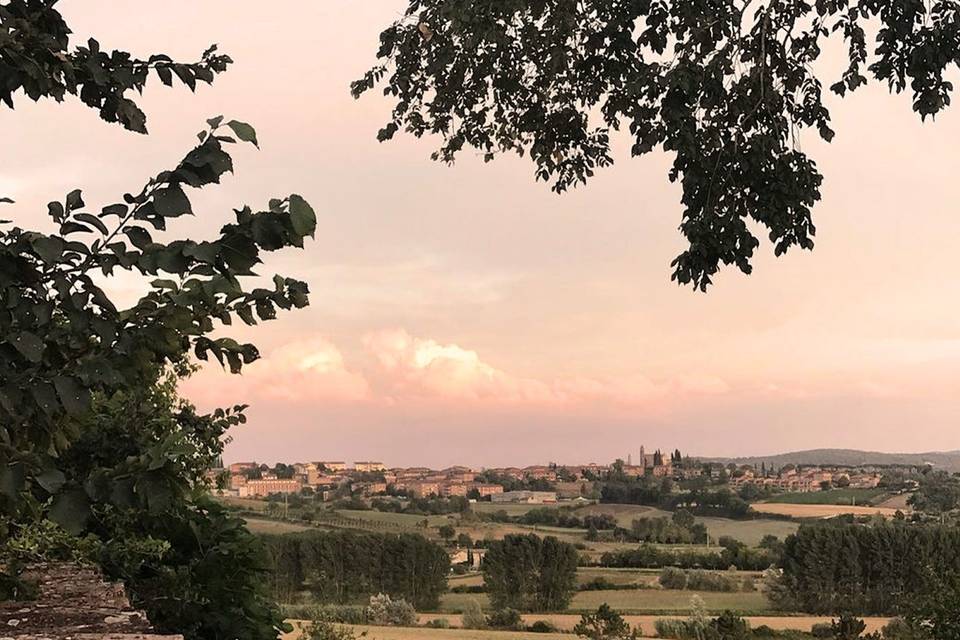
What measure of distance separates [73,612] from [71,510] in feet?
17.1

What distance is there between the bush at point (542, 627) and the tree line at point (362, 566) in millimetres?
16926

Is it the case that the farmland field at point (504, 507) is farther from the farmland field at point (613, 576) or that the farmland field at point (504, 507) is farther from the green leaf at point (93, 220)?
the green leaf at point (93, 220)

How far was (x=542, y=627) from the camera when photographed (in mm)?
55125

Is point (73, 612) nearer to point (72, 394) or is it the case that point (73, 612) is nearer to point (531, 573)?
point (72, 394)

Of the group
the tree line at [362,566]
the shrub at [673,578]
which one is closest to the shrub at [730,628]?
the shrub at [673,578]

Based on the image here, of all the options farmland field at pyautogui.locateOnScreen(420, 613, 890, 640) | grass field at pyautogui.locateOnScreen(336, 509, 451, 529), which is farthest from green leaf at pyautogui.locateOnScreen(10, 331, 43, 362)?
grass field at pyautogui.locateOnScreen(336, 509, 451, 529)

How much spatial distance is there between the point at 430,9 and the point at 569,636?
142 ft

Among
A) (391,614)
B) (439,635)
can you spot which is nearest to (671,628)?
(439,635)

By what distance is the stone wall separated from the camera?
20.4ft

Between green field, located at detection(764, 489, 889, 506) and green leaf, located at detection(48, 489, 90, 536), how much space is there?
90388mm

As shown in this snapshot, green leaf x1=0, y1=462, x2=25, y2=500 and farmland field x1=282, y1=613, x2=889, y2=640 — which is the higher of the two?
green leaf x1=0, y1=462, x2=25, y2=500

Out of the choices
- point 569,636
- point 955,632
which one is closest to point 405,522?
point 569,636

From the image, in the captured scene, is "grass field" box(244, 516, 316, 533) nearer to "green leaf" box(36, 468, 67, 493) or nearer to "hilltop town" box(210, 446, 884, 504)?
"hilltop town" box(210, 446, 884, 504)

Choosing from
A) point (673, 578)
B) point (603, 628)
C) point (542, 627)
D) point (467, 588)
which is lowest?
point (467, 588)
